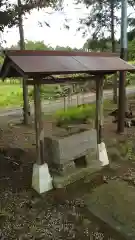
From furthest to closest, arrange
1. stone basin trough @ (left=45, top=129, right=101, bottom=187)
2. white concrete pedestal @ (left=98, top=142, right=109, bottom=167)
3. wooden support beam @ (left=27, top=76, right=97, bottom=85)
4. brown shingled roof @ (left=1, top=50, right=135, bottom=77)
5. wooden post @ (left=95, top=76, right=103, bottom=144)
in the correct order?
white concrete pedestal @ (left=98, top=142, right=109, bottom=167), wooden post @ (left=95, top=76, right=103, bottom=144), stone basin trough @ (left=45, top=129, right=101, bottom=187), wooden support beam @ (left=27, top=76, right=97, bottom=85), brown shingled roof @ (left=1, top=50, right=135, bottom=77)

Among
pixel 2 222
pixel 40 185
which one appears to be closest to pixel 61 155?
pixel 40 185

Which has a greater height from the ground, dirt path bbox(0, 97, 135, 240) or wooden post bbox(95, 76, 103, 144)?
wooden post bbox(95, 76, 103, 144)

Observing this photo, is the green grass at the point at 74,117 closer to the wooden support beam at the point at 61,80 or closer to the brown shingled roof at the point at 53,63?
the wooden support beam at the point at 61,80

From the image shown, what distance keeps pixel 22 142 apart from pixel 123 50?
176 inches

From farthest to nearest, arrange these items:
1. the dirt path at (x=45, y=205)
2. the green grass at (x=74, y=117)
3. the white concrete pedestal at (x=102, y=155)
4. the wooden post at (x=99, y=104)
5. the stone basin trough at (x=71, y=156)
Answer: the green grass at (x=74, y=117)
the white concrete pedestal at (x=102, y=155)
the wooden post at (x=99, y=104)
the stone basin trough at (x=71, y=156)
the dirt path at (x=45, y=205)

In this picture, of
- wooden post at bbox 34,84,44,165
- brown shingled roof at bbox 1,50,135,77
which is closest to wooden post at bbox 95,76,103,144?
brown shingled roof at bbox 1,50,135,77

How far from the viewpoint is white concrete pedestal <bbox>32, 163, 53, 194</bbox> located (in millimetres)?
4227

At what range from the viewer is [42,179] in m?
4.24

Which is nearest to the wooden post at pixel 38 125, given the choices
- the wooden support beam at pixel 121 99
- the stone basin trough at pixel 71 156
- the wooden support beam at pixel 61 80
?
the wooden support beam at pixel 61 80

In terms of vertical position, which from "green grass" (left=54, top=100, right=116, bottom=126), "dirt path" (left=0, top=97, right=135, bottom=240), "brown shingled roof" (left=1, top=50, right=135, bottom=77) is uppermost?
"brown shingled roof" (left=1, top=50, right=135, bottom=77)

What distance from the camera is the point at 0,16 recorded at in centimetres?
568

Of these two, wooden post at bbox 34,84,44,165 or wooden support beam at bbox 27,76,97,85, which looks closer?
wooden support beam at bbox 27,76,97,85

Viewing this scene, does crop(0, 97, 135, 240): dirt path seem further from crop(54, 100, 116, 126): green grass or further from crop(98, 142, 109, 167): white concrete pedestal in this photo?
crop(54, 100, 116, 126): green grass

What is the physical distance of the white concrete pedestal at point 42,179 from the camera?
423 centimetres
